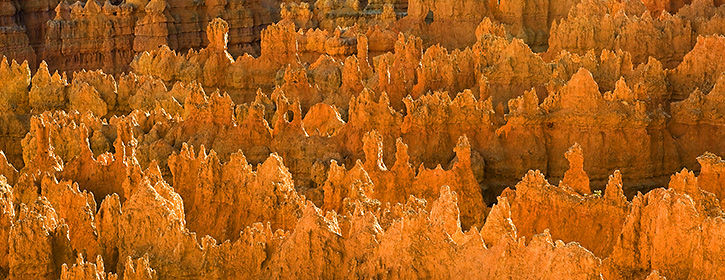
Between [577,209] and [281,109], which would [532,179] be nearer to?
[577,209]

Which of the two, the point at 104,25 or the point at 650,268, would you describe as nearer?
the point at 650,268

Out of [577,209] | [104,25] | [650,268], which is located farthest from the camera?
[104,25]

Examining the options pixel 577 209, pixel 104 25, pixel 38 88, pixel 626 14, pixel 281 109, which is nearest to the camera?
pixel 577 209

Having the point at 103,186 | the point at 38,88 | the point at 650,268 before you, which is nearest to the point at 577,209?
the point at 650,268

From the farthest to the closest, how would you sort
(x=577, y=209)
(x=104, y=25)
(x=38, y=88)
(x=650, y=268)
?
1. (x=104, y=25)
2. (x=38, y=88)
3. (x=577, y=209)
4. (x=650, y=268)

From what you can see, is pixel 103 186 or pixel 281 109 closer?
pixel 103 186

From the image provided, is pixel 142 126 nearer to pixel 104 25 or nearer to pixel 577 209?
pixel 577 209

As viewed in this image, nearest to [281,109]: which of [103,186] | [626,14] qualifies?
[103,186]
